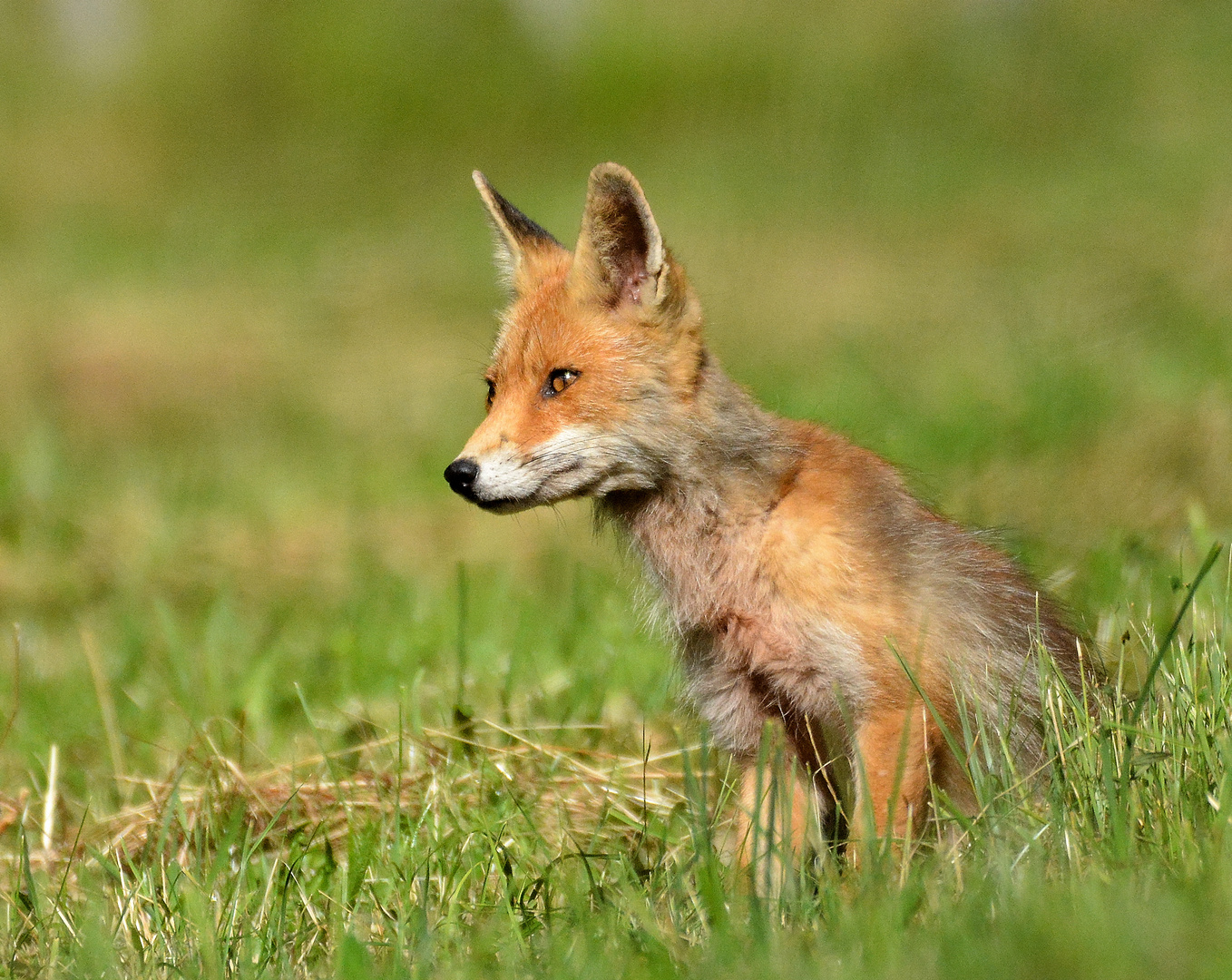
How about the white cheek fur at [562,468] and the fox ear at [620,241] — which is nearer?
the white cheek fur at [562,468]

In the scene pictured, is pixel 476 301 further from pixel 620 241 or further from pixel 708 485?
pixel 708 485

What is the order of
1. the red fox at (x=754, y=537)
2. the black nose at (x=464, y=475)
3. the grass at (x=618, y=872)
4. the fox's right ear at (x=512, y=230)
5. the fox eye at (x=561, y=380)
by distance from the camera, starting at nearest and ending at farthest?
the grass at (x=618, y=872), the red fox at (x=754, y=537), the black nose at (x=464, y=475), the fox eye at (x=561, y=380), the fox's right ear at (x=512, y=230)

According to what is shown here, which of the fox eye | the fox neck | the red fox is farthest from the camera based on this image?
the fox eye

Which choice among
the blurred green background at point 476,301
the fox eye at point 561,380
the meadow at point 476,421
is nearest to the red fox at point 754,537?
the fox eye at point 561,380

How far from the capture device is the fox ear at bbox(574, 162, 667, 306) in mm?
3660

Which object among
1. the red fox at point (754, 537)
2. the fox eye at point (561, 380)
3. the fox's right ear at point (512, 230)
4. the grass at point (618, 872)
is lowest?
the grass at point (618, 872)

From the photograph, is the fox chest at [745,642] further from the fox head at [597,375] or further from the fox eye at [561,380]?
the fox eye at [561,380]

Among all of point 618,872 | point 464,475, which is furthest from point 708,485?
point 618,872

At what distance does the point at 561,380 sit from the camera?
371 centimetres

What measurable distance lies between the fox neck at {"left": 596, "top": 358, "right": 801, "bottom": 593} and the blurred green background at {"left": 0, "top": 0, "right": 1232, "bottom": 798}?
2.26 feet

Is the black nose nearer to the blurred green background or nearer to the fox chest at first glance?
the fox chest

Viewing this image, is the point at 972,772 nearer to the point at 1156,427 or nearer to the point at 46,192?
the point at 1156,427

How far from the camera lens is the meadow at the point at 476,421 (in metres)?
2.86

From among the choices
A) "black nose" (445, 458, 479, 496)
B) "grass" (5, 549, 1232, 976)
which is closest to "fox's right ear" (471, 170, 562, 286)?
"black nose" (445, 458, 479, 496)
